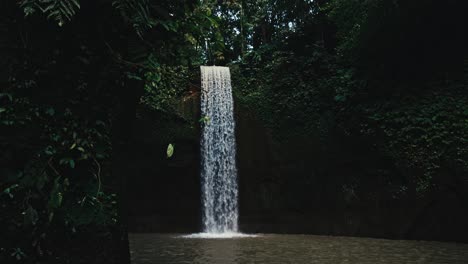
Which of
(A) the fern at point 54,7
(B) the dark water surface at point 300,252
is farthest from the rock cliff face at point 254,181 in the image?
(A) the fern at point 54,7

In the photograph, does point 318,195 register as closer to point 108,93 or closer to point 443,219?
point 443,219

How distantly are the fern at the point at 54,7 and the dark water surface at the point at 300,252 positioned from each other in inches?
175

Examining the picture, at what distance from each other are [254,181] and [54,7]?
35.4 ft

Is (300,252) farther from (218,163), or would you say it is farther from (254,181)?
(218,163)

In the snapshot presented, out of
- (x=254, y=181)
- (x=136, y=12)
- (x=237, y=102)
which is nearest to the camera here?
(x=136, y=12)

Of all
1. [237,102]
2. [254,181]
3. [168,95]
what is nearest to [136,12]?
[254,181]

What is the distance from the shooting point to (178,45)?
4.27 meters

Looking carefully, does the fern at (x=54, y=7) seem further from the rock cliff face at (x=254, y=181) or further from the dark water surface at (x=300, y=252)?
the rock cliff face at (x=254, y=181)

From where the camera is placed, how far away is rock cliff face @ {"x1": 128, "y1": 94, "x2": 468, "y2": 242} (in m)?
12.0

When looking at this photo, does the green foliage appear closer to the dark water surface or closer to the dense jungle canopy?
the dense jungle canopy

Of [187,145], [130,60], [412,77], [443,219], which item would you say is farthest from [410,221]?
[130,60]

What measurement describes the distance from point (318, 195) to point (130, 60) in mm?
9777

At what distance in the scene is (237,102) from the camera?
1405 cm

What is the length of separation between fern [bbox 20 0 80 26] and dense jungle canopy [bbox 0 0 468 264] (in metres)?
0.01
